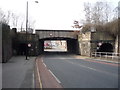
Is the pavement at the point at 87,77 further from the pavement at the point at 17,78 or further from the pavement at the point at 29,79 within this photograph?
the pavement at the point at 17,78

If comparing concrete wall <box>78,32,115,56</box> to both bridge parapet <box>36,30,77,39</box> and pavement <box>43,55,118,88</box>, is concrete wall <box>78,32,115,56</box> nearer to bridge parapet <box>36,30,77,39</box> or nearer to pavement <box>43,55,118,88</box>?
bridge parapet <box>36,30,77,39</box>

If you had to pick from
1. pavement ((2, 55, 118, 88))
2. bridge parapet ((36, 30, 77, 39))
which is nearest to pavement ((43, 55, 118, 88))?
pavement ((2, 55, 118, 88))

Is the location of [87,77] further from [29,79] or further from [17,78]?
[17,78]

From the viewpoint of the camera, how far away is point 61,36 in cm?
7725

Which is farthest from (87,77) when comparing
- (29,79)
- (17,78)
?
(17,78)

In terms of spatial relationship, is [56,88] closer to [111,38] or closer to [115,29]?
[115,29]

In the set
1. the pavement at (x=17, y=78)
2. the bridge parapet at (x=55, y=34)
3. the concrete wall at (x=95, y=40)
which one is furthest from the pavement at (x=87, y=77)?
the bridge parapet at (x=55, y=34)

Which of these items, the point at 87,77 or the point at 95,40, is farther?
the point at 95,40

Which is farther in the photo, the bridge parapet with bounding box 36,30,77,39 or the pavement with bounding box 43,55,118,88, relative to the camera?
the bridge parapet with bounding box 36,30,77,39

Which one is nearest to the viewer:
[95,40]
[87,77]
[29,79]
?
[29,79]

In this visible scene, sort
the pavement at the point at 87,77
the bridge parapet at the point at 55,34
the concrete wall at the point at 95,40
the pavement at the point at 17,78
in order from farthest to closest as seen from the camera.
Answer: the bridge parapet at the point at 55,34 < the concrete wall at the point at 95,40 < the pavement at the point at 17,78 < the pavement at the point at 87,77

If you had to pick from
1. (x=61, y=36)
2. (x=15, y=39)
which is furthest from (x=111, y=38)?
(x=15, y=39)

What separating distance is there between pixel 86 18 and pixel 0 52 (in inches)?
2042

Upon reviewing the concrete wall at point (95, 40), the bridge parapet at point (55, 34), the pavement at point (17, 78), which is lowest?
the pavement at point (17, 78)
